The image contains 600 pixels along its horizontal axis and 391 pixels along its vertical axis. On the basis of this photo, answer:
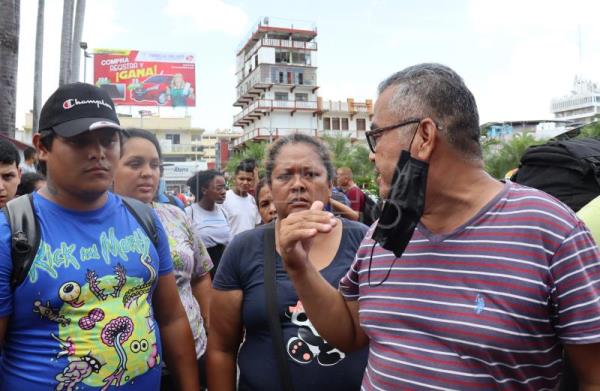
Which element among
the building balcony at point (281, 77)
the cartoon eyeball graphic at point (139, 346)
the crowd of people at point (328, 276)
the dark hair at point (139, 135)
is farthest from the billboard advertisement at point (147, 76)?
the cartoon eyeball graphic at point (139, 346)

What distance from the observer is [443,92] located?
154 cm

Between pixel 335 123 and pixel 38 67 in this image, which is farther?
pixel 335 123

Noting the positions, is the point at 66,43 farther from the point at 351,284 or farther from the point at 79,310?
the point at 351,284

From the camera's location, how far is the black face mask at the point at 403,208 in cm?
149

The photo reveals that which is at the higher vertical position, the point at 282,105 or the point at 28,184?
the point at 282,105

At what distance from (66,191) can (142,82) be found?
33649 mm

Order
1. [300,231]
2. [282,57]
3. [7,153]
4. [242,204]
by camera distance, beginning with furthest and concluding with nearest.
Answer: [282,57]
[242,204]
[7,153]
[300,231]

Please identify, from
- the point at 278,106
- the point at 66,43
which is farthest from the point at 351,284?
the point at 278,106

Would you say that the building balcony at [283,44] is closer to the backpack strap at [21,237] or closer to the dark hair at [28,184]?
the dark hair at [28,184]

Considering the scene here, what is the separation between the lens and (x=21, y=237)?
A: 5.88 feet

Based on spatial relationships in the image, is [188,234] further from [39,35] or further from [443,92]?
[39,35]

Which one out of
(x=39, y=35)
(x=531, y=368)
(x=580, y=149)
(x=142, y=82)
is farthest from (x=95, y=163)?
(x=142, y=82)

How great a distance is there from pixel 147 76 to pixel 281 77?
24074 millimetres

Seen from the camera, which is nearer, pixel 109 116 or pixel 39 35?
pixel 109 116
